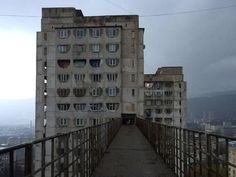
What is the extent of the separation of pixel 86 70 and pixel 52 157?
7439 cm

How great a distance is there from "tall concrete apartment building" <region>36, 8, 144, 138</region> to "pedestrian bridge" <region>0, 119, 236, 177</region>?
60.1 meters

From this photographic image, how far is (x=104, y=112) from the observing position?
254 feet

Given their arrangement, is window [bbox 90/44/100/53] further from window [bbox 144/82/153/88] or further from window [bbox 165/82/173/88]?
window [bbox 165/82/173/88]

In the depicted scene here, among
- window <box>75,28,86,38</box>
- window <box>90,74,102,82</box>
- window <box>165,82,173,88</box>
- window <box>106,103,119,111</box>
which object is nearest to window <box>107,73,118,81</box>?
window <box>90,74,102,82</box>

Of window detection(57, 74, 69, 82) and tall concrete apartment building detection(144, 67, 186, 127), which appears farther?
tall concrete apartment building detection(144, 67, 186, 127)

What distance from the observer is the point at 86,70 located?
266 feet

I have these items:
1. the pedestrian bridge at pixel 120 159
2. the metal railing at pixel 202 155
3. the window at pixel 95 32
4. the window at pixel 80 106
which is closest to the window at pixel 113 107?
the window at pixel 80 106

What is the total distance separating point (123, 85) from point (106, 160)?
63318 millimetres

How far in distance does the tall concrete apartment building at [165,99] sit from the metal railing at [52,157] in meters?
99.6

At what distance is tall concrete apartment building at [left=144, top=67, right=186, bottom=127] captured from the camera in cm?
11388

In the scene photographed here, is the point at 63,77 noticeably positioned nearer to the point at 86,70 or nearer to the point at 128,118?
the point at 86,70

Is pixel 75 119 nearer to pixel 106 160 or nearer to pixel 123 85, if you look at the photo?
pixel 123 85

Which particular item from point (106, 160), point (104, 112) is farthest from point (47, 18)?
point (106, 160)

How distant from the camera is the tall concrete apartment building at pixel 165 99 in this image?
114 m
